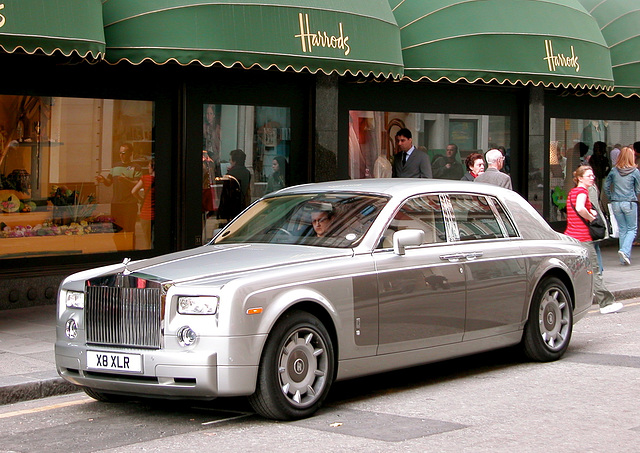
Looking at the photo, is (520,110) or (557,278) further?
(520,110)

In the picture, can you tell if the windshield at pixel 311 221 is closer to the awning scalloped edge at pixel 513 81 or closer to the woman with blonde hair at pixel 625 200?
the awning scalloped edge at pixel 513 81

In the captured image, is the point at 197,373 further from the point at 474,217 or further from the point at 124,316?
the point at 474,217

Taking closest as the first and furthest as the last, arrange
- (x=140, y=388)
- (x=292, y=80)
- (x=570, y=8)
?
1. (x=140, y=388)
2. (x=292, y=80)
3. (x=570, y=8)

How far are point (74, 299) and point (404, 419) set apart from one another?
2452 mm

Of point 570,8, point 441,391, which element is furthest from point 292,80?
point 441,391

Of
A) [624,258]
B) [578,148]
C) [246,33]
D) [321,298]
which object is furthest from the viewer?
[578,148]

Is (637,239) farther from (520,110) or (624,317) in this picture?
(624,317)

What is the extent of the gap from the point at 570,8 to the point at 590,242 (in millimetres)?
5666

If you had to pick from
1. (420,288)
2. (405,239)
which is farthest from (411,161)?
(405,239)

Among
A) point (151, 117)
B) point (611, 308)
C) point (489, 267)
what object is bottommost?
point (611, 308)

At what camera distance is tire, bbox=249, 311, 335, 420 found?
6.71 metres

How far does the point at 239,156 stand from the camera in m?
14.7

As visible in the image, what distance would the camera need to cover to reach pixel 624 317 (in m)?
12.0

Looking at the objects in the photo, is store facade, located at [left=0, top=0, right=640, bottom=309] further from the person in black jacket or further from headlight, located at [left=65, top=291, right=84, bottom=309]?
headlight, located at [left=65, top=291, right=84, bottom=309]
